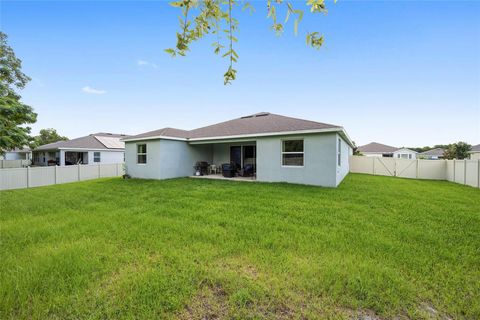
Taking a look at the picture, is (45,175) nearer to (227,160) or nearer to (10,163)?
(227,160)

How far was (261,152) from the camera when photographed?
1074 cm

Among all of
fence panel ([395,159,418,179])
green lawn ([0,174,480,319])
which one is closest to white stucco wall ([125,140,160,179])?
green lawn ([0,174,480,319])

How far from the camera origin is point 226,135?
11.6 metres

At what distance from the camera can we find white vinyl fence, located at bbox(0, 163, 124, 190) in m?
10.4

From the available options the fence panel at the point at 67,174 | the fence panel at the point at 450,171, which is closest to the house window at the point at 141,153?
the fence panel at the point at 67,174

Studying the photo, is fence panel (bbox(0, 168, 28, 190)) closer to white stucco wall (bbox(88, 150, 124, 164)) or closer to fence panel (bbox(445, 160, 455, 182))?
white stucco wall (bbox(88, 150, 124, 164))

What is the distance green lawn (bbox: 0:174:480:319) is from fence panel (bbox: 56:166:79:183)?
816 cm

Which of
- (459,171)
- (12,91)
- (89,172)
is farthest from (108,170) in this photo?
(459,171)

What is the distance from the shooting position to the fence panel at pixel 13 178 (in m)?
10.2

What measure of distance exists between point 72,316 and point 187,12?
305cm

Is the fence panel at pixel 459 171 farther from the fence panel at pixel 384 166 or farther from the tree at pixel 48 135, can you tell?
the tree at pixel 48 135

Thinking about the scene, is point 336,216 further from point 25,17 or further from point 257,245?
point 25,17

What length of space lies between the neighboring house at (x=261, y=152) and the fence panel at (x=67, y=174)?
336 cm

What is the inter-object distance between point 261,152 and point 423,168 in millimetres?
13101
